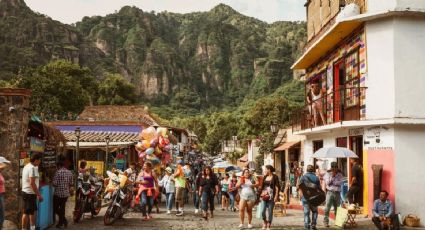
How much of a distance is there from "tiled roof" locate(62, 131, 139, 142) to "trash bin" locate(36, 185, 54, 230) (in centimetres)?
1102

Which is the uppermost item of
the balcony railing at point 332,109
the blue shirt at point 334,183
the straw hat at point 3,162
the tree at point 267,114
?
the tree at point 267,114

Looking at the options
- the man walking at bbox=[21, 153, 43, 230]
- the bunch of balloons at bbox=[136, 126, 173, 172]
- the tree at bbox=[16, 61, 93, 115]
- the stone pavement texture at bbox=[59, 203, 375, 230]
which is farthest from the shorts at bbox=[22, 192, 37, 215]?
the tree at bbox=[16, 61, 93, 115]

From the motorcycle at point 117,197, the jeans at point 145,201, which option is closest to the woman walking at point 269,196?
the motorcycle at point 117,197

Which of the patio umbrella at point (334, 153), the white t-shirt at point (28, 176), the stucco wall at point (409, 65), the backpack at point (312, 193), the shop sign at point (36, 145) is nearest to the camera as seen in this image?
the white t-shirt at point (28, 176)

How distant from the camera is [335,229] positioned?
12266 mm

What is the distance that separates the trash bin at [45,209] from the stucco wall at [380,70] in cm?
907

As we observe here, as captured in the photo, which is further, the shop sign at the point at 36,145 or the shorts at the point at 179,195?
the shorts at the point at 179,195

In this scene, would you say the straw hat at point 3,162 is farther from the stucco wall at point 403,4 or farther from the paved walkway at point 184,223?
the stucco wall at point 403,4

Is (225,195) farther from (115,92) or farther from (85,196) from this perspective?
(115,92)

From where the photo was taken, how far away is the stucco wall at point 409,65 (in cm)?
1364

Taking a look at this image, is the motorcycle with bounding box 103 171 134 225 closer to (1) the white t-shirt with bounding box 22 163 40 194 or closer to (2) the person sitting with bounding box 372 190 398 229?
(1) the white t-shirt with bounding box 22 163 40 194

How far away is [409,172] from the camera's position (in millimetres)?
13594

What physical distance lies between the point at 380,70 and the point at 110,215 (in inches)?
334

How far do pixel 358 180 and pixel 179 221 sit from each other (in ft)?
17.4
